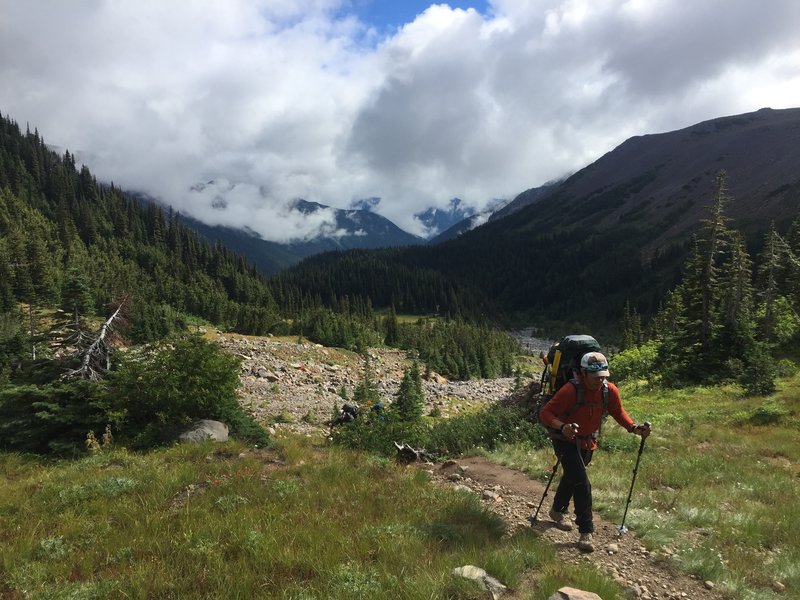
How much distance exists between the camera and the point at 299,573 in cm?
528

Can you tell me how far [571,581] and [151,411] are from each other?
1319 cm

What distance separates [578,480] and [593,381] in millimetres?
1570

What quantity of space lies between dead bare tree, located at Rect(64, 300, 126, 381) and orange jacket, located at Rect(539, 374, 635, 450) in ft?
46.0

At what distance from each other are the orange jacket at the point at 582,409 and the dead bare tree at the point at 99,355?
46.0 ft

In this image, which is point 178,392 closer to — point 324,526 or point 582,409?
point 324,526

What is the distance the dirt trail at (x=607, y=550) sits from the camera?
548 cm

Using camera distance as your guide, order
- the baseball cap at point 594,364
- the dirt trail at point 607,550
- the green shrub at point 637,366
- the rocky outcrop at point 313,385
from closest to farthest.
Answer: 1. the dirt trail at point 607,550
2. the baseball cap at point 594,364
3. the rocky outcrop at point 313,385
4. the green shrub at point 637,366


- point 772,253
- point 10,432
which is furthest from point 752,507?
point 772,253

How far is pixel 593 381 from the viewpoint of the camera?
6.29 metres

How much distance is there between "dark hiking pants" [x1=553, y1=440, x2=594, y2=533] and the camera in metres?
6.41

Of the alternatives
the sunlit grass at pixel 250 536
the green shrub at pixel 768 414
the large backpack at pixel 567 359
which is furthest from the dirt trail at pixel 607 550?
the green shrub at pixel 768 414

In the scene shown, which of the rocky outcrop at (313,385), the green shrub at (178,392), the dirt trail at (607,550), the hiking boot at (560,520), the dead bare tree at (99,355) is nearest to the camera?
the dirt trail at (607,550)

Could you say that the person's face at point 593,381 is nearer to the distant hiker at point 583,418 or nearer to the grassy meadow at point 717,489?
the distant hiker at point 583,418

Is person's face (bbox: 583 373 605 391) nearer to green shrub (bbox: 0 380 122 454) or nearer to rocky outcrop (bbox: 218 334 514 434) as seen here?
green shrub (bbox: 0 380 122 454)
